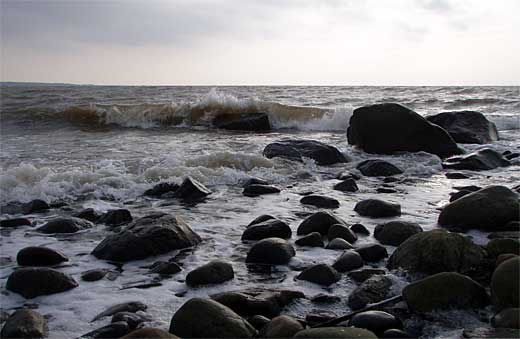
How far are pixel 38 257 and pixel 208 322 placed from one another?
1978mm

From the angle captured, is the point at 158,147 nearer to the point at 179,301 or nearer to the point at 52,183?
the point at 52,183

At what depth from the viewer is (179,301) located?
→ 10.9ft

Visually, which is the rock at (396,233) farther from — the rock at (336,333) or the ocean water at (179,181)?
the rock at (336,333)

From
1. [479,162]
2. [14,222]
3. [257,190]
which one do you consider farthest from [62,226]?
[479,162]

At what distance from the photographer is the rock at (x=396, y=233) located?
452cm

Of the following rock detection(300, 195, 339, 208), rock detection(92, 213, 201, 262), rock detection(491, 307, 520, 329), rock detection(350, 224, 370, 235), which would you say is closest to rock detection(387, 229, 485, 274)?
rock detection(491, 307, 520, 329)

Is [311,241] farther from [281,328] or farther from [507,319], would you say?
[507,319]

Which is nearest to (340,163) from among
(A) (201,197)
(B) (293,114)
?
(A) (201,197)

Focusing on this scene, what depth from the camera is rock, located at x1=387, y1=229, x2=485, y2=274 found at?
368 centimetres

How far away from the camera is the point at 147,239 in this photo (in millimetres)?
4301

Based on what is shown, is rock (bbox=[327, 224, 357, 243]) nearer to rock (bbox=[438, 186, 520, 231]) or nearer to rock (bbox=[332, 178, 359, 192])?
rock (bbox=[438, 186, 520, 231])

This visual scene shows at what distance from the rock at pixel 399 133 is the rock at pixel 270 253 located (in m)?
6.70

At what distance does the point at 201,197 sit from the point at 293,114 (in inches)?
471

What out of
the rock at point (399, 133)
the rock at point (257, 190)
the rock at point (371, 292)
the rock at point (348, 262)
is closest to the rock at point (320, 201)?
the rock at point (257, 190)
